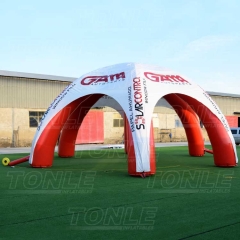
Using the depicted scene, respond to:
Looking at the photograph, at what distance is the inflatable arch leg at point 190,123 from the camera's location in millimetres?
16359

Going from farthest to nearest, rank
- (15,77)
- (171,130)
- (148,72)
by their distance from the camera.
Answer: (171,130)
(15,77)
(148,72)

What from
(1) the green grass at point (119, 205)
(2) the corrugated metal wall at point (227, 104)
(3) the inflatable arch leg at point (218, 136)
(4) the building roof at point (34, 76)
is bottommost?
(1) the green grass at point (119, 205)

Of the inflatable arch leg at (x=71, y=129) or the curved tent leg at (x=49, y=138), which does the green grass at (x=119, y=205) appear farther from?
the inflatable arch leg at (x=71, y=129)

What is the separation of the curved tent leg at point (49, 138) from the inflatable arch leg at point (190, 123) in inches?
200

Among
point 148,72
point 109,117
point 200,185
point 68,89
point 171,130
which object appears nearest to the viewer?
point 200,185

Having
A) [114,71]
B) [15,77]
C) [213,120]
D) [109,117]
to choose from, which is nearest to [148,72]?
[114,71]

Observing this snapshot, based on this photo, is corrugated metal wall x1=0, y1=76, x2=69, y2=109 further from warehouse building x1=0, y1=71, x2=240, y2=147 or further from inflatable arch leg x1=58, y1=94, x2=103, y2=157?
inflatable arch leg x1=58, y1=94, x2=103, y2=157

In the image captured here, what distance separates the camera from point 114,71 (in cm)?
1244

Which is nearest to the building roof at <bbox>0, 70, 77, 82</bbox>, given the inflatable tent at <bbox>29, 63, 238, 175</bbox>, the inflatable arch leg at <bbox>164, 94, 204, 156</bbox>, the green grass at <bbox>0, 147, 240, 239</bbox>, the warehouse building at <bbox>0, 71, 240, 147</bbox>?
the warehouse building at <bbox>0, 71, 240, 147</bbox>

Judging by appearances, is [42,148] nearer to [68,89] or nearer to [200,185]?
[68,89]

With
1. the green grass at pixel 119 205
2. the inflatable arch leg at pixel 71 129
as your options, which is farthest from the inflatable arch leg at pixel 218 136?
the inflatable arch leg at pixel 71 129

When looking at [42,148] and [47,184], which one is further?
[42,148]

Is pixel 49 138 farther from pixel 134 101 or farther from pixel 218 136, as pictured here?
pixel 218 136

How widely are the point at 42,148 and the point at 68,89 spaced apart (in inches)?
86.5
